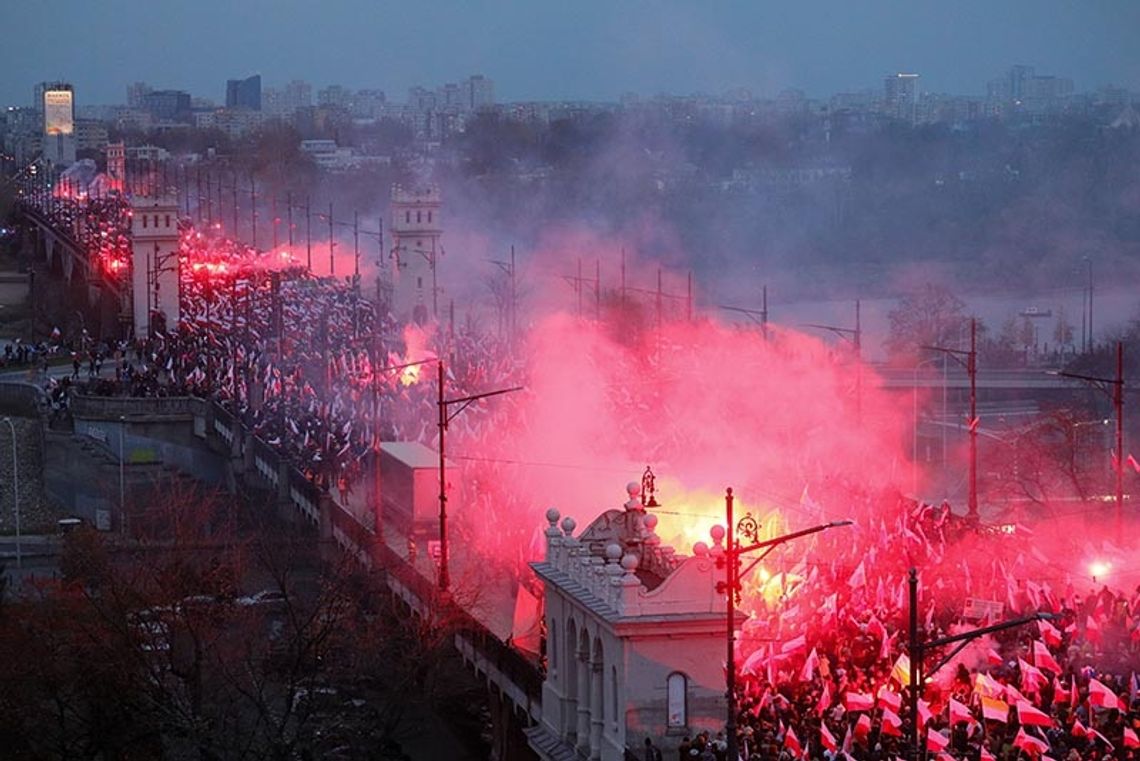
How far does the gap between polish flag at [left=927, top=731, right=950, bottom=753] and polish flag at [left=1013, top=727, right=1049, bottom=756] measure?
0.54m

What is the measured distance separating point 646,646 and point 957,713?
244cm

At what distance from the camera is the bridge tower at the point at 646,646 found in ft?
69.2

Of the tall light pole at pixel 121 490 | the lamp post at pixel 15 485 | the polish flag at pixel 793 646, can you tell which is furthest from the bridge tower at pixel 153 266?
the polish flag at pixel 793 646

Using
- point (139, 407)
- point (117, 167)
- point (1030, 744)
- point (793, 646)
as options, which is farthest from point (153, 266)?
point (117, 167)

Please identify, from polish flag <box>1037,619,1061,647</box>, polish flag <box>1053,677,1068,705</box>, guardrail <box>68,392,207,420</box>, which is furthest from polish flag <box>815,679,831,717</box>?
guardrail <box>68,392,207,420</box>

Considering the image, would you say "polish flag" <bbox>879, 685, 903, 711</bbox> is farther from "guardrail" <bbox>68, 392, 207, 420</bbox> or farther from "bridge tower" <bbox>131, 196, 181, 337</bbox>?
"bridge tower" <bbox>131, 196, 181, 337</bbox>

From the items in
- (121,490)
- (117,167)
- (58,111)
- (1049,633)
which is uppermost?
(58,111)

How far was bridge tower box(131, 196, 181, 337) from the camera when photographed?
60469 mm

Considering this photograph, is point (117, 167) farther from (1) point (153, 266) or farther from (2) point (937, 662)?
(2) point (937, 662)

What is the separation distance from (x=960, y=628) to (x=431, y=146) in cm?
10781

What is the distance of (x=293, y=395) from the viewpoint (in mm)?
45312

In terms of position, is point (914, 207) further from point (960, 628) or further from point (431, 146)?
point (960, 628)

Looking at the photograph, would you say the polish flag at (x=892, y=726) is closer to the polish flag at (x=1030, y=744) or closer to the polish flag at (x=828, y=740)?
the polish flag at (x=828, y=740)

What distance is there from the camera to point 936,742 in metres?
19.7
